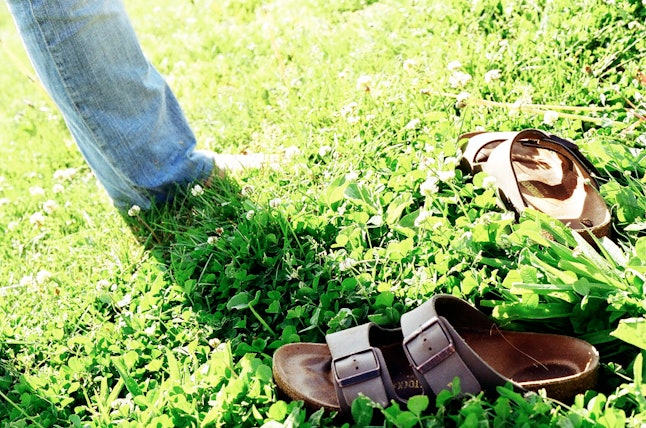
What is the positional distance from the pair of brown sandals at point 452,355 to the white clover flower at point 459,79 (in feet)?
1.64

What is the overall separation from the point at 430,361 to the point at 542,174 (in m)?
0.92

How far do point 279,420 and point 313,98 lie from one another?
5.39 feet

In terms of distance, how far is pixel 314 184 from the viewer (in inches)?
99.1

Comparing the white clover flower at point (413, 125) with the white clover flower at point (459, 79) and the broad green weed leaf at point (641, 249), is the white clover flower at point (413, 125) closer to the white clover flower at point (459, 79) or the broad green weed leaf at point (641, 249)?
the white clover flower at point (459, 79)

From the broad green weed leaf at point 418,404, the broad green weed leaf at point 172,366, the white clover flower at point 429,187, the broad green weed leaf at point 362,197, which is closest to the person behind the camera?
the broad green weed leaf at point 418,404

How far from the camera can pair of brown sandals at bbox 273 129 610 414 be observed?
1588 millimetres

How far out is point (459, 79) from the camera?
259 cm

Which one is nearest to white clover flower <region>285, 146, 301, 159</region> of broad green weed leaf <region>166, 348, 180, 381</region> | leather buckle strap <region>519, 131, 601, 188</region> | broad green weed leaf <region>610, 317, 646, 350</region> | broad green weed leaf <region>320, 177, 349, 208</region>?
broad green weed leaf <region>320, 177, 349, 208</region>

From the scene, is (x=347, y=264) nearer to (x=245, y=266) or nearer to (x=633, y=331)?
(x=245, y=266)

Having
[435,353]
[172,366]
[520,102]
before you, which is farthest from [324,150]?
[435,353]

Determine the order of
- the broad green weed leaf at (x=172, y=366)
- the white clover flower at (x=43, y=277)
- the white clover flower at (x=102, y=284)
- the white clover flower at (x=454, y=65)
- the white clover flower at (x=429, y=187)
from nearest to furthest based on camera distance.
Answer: the broad green weed leaf at (x=172, y=366), the white clover flower at (x=429, y=187), the white clover flower at (x=102, y=284), the white clover flower at (x=43, y=277), the white clover flower at (x=454, y=65)

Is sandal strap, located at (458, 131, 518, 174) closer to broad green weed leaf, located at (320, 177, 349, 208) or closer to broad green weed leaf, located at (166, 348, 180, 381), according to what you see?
broad green weed leaf, located at (320, 177, 349, 208)

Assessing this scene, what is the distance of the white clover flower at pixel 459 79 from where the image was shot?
2.58 m

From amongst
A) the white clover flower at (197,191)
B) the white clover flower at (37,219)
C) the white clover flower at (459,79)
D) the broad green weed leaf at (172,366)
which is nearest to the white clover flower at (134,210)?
the white clover flower at (197,191)
